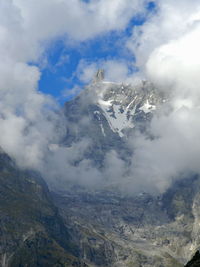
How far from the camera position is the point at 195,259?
17400cm
